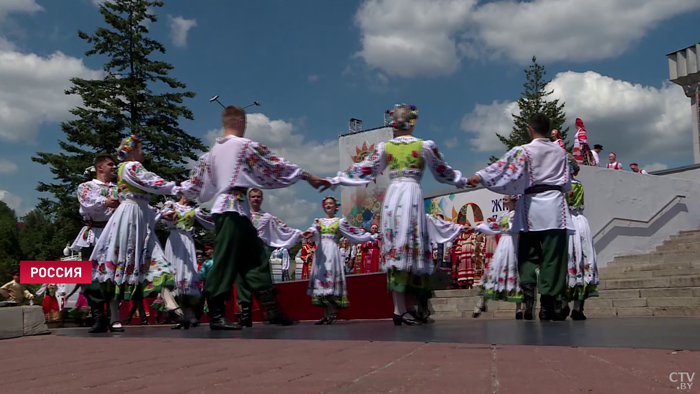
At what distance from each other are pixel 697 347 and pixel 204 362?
2.41 metres

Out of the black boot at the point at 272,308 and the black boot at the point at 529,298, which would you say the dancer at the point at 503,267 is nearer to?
the black boot at the point at 529,298

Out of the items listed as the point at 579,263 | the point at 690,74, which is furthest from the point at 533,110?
the point at 579,263

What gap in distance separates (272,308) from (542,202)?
2794 millimetres

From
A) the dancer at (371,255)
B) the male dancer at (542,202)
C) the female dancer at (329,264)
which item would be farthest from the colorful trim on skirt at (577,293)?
the dancer at (371,255)

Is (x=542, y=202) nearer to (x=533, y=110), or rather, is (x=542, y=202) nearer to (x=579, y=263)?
(x=579, y=263)

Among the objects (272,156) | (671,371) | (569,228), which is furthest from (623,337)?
(272,156)

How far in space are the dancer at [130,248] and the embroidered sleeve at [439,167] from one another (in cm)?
259

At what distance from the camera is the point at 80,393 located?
2.41m

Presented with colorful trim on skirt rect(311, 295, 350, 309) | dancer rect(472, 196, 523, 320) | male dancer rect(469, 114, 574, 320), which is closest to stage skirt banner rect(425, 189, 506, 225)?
dancer rect(472, 196, 523, 320)

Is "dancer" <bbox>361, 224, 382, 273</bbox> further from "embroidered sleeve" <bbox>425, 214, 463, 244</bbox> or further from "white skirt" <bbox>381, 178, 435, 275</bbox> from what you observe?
"white skirt" <bbox>381, 178, 435, 275</bbox>

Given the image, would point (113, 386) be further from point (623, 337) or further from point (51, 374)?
point (623, 337)

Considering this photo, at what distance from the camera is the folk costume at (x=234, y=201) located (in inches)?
230

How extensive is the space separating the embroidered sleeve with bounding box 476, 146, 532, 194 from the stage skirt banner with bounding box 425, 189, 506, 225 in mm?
9677

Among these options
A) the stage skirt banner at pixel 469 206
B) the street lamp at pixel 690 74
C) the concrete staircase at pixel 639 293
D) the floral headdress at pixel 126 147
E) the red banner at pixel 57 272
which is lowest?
the concrete staircase at pixel 639 293
